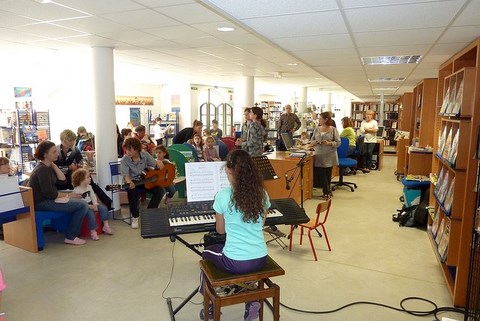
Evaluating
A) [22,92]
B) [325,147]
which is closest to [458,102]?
[325,147]

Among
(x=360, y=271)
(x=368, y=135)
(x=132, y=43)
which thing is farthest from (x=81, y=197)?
(x=368, y=135)

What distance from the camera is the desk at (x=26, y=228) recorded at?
4090 mm

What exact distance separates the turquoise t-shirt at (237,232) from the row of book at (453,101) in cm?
215

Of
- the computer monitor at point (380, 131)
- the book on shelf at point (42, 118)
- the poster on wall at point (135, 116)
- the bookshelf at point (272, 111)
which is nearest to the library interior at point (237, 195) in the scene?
the book on shelf at point (42, 118)

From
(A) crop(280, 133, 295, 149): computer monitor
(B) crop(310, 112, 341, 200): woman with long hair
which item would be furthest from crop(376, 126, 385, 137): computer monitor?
(B) crop(310, 112, 341, 200): woman with long hair

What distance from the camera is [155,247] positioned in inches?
171

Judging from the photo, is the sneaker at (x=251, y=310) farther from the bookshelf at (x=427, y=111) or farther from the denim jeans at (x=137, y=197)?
the bookshelf at (x=427, y=111)

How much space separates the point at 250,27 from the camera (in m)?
3.66

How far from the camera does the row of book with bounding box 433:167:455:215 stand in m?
3.36

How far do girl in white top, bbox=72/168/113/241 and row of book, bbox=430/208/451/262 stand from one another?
12.7ft

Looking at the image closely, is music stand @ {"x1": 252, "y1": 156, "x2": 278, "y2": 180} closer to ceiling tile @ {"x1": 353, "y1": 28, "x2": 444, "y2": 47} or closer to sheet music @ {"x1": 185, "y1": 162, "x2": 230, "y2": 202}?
sheet music @ {"x1": 185, "y1": 162, "x2": 230, "y2": 202}

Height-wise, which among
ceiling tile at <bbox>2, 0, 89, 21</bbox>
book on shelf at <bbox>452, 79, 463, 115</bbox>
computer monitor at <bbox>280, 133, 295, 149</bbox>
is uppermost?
ceiling tile at <bbox>2, 0, 89, 21</bbox>

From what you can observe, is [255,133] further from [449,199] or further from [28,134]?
[28,134]

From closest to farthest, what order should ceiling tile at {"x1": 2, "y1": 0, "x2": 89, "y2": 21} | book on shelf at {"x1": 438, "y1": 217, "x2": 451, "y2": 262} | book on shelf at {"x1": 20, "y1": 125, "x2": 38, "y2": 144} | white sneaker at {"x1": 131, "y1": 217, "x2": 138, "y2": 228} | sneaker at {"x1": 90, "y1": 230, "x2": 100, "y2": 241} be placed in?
ceiling tile at {"x1": 2, "y1": 0, "x2": 89, "y2": 21} < book on shelf at {"x1": 438, "y1": 217, "x2": 451, "y2": 262} < sneaker at {"x1": 90, "y1": 230, "x2": 100, "y2": 241} < white sneaker at {"x1": 131, "y1": 217, "x2": 138, "y2": 228} < book on shelf at {"x1": 20, "y1": 125, "x2": 38, "y2": 144}
